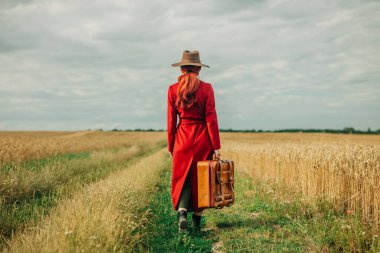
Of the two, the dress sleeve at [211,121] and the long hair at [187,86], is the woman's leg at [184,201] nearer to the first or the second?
the dress sleeve at [211,121]

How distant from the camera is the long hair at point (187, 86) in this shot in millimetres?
6289

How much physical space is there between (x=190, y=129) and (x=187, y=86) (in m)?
0.74

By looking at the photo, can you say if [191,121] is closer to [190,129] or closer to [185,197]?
[190,129]

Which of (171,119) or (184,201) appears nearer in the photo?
(184,201)

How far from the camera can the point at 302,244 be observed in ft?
18.8

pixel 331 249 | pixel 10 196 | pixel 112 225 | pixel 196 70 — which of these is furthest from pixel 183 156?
pixel 10 196

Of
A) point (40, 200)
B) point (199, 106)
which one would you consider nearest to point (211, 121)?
point (199, 106)

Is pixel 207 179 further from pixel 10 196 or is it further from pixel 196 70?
pixel 10 196

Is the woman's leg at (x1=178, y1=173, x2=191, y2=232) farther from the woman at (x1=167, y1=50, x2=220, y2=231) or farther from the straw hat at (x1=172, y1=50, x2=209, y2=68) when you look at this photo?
the straw hat at (x1=172, y1=50, x2=209, y2=68)

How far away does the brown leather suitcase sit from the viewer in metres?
6.00

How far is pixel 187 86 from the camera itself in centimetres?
630

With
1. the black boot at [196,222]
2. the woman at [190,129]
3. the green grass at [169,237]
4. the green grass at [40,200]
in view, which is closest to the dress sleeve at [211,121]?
the woman at [190,129]

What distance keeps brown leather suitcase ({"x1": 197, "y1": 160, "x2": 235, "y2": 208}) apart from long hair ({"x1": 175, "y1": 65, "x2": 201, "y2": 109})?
1.04 m

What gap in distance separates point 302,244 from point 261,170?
26.4 feet
